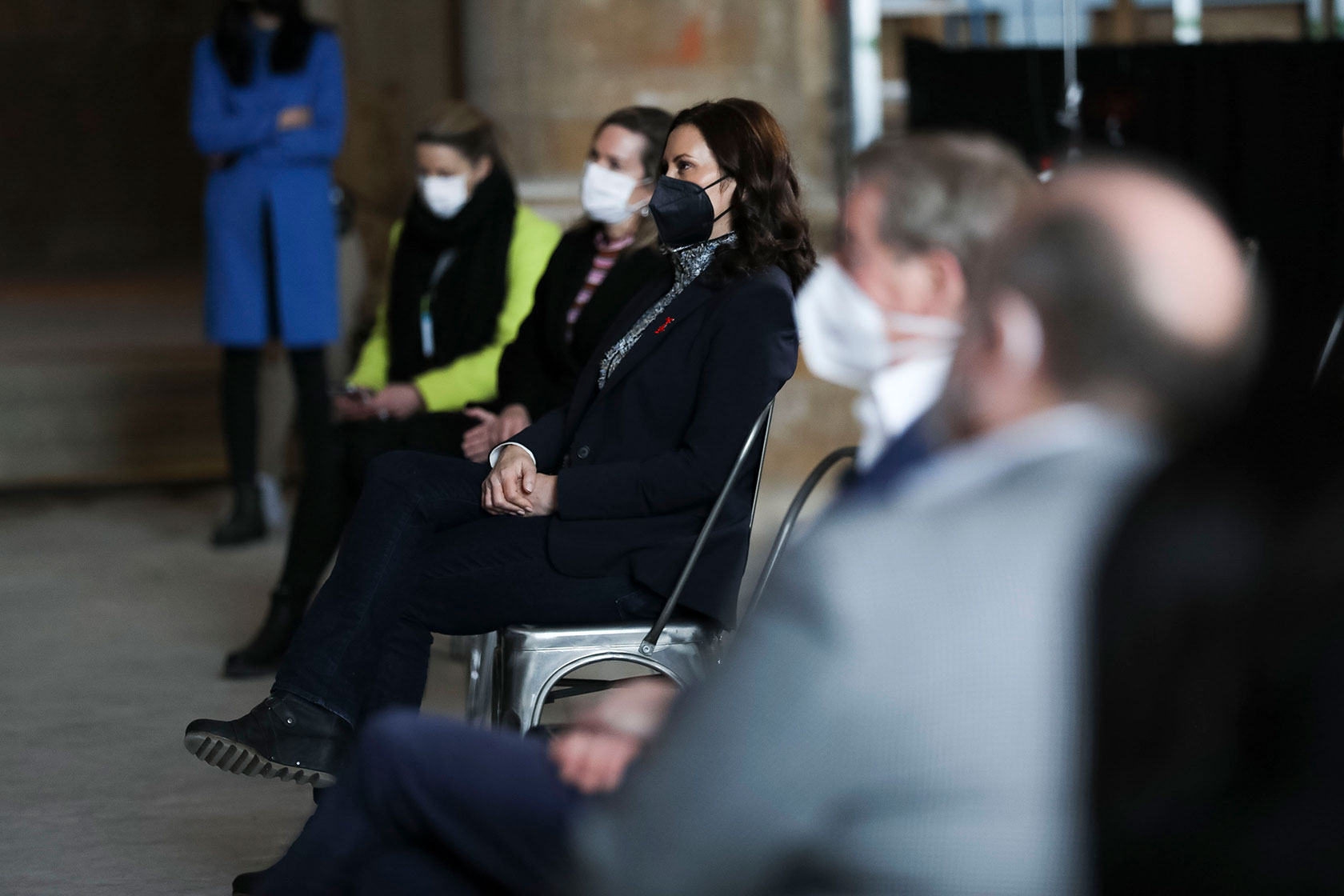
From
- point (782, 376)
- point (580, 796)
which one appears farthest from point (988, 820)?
point (782, 376)

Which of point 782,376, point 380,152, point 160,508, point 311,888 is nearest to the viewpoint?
point 311,888

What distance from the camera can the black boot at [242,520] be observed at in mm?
5184

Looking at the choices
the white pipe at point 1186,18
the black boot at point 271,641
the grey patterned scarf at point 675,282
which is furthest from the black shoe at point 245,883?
the white pipe at point 1186,18

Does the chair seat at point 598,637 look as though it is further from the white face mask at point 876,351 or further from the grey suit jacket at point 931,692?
the grey suit jacket at point 931,692

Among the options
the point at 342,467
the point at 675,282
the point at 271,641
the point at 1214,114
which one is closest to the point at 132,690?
the point at 271,641

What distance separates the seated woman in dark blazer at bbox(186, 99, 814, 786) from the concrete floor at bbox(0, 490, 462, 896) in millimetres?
359

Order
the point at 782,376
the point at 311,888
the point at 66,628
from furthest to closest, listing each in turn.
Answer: the point at 66,628 → the point at 782,376 → the point at 311,888

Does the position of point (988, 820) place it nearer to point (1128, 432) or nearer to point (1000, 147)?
point (1128, 432)

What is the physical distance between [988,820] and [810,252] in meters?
1.60

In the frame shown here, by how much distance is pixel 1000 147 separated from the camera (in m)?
1.51

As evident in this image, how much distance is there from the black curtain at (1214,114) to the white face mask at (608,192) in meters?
2.55

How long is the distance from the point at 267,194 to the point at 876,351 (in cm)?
367

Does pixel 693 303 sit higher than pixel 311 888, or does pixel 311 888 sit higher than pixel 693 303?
pixel 693 303

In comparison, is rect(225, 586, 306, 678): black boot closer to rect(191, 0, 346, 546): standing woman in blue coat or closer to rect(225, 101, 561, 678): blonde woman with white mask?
rect(225, 101, 561, 678): blonde woman with white mask
